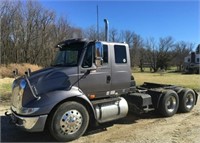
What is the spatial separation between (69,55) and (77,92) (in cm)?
114

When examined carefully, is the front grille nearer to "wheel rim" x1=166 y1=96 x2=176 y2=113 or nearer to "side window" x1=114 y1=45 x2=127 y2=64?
"side window" x1=114 y1=45 x2=127 y2=64

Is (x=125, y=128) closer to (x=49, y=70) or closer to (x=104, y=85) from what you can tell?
(x=104, y=85)

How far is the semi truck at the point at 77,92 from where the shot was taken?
5605 mm

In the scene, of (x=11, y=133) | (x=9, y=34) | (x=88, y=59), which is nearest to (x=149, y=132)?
(x=88, y=59)

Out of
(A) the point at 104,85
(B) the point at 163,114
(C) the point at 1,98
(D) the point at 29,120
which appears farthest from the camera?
(C) the point at 1,98

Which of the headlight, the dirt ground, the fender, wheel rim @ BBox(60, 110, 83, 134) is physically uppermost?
the headlight

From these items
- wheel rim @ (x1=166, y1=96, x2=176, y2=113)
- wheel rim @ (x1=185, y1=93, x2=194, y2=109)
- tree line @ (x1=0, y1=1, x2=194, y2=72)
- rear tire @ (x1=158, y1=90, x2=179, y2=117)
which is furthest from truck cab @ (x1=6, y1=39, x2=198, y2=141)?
tree line @ (x1=0, y1=1, x2=194, y2=72)

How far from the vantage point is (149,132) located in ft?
21.6

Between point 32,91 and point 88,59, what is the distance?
1657 mm

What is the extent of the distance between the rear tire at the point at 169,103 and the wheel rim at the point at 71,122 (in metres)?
3.20

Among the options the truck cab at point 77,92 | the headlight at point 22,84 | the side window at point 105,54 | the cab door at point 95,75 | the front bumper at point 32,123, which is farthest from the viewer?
the side window at point 105,54

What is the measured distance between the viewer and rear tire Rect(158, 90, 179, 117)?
26.7 feet

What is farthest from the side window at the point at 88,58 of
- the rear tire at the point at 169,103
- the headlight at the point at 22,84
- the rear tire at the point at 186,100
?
the rear tire at the point at 186,100

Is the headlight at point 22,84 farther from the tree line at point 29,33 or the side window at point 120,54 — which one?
the tree line at point 29,33
